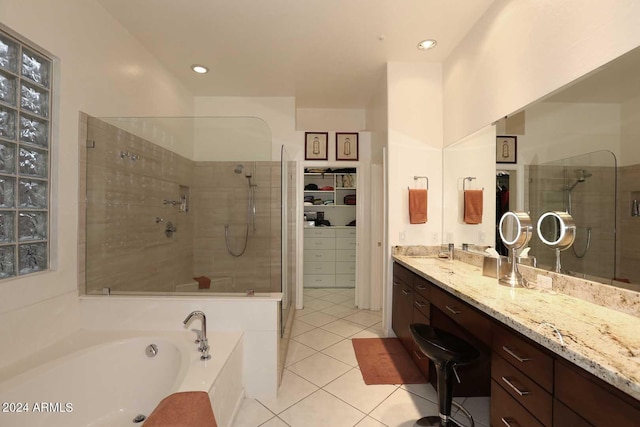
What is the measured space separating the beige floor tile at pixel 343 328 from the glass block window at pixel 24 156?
248 cm

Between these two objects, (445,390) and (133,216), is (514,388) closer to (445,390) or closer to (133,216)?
(445,390)

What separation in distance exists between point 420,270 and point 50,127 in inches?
106

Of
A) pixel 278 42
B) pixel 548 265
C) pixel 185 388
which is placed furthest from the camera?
pixel 278 42

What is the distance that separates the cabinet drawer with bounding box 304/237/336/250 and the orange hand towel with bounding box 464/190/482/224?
2.58 meters

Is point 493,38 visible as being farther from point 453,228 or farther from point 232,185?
point 232,185

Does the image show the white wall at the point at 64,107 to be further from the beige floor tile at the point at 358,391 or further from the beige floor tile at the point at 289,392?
the beige floor tile at the point at 358,391

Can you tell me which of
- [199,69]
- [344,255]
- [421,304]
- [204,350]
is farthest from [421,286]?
[199,69]

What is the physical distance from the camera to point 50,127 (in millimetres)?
1651

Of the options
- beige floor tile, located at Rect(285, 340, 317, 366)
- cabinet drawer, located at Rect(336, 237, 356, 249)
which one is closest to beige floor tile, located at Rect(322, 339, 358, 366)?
beige floor tile, located at Rect(285, 340, 317, 366)

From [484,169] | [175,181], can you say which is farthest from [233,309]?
[484,169]

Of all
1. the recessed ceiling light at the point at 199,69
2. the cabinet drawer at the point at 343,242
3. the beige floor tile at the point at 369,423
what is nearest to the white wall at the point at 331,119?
the recessed ceiling light at the point at 199,69

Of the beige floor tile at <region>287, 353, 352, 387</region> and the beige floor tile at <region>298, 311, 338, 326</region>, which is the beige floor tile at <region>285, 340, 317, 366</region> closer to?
the beige floor tile at <region>287, 353, 352, 387</region>

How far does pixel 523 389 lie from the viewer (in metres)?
1.07

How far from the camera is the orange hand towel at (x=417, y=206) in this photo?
8.77 feet
